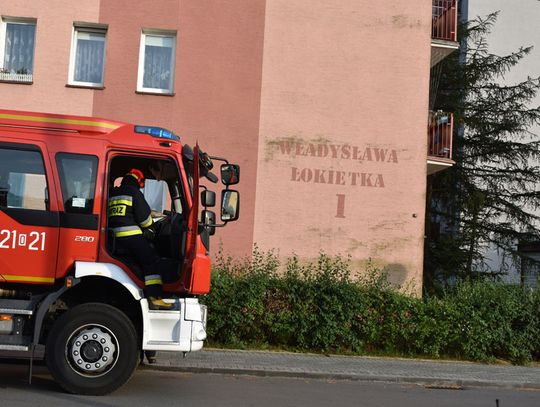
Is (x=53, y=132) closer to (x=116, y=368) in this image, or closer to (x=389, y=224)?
(x=116, y=368)

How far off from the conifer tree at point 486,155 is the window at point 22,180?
1539cm

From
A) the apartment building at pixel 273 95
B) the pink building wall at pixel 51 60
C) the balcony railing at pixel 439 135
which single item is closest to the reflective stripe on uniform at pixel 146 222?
the apartment building at pixel 273 95

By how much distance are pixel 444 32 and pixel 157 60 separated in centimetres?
709

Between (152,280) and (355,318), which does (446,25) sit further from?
(152,280)

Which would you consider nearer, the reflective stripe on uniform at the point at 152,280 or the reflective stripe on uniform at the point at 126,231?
the reflective stripe on uniform at the point at 152,280

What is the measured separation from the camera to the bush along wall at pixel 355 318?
1197cm

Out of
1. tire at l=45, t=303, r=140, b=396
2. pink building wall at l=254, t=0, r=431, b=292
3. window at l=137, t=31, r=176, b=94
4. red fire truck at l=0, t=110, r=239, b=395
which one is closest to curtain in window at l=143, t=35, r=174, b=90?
window at l=137, t=31, r=176, b=94

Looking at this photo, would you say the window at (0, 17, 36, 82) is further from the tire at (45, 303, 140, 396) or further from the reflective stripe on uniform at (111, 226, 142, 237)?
the tire at (45, 303, 140, 396)

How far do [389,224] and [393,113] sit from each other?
99.9 inches

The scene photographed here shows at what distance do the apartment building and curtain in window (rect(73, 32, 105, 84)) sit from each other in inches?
0.9

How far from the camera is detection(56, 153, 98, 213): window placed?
755cm

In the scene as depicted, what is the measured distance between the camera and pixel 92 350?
23.6ft

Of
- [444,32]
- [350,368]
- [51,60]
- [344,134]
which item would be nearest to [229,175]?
[350,368]

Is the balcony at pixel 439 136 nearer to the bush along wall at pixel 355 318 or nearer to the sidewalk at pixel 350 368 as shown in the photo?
the bush along wall at pixel 355 318
